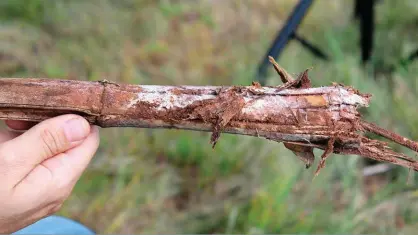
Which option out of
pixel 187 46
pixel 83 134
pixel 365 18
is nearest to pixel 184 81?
pixel 187 46

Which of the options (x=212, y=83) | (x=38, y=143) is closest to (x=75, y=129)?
(x=38, y=143)

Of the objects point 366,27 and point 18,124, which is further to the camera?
point 366,27

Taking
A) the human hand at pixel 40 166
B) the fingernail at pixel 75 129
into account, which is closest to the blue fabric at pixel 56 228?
the human hand at pixel 40 166

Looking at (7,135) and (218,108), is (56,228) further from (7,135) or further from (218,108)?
(218,108)

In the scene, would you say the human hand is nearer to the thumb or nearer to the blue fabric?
the thumb

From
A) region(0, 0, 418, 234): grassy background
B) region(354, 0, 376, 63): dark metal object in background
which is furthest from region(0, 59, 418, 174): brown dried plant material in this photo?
region(354, 0, 376, 63): dark metal object in background

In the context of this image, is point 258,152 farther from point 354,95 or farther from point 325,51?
point 354,95
